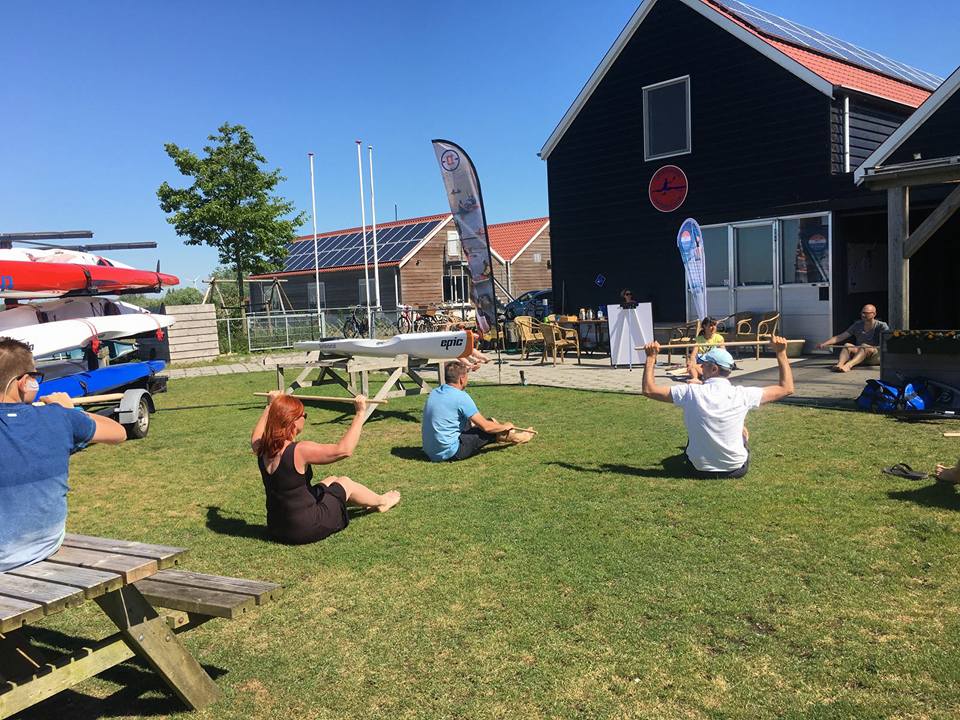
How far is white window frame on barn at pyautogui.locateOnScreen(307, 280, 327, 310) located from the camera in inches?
1643

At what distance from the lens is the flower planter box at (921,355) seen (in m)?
9.28

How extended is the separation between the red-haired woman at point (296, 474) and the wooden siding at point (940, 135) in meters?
13.8

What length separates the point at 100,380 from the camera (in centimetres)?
1036

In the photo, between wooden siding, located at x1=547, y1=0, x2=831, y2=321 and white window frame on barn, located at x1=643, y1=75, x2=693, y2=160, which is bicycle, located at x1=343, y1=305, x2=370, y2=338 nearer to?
wooden siding, located at x1=547, y1=0, x2=831, y2=321

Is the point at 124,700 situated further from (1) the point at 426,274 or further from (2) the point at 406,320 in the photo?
(1) the point at 426,274

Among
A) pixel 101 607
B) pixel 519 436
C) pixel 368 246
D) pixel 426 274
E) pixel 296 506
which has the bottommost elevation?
pixel 519 436

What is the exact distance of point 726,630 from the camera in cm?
386

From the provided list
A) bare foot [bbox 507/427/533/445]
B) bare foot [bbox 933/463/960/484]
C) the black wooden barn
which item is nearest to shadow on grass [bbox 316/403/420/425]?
bare foot [bbox 507/427/533/445]

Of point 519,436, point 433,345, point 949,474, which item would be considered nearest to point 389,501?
A: point 519,436

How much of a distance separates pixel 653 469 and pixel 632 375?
7.20 meters

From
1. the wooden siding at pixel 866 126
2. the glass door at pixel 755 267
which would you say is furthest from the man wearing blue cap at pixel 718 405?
the wooden siding at pixel 866 126

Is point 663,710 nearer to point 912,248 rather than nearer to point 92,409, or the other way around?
point 912,248

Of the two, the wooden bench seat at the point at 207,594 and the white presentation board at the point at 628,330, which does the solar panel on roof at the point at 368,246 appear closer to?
the white presentation board at the point at 628,330

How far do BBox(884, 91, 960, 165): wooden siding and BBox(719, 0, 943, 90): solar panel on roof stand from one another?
401cm
